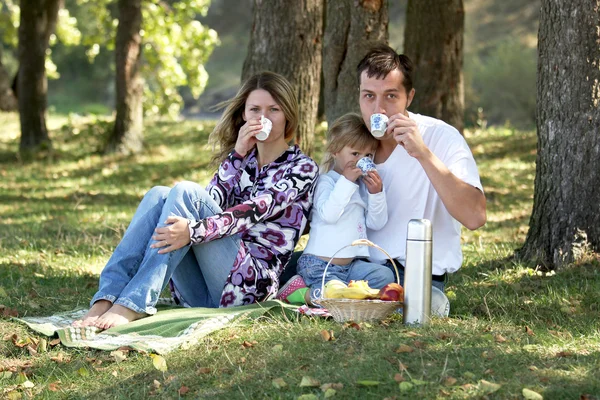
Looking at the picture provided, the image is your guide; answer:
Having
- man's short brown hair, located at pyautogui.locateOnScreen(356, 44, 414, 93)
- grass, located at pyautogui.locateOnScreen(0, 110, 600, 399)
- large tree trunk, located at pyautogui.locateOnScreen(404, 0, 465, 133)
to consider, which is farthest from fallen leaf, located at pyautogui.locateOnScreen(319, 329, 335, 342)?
large tree trunk, located at pyautogui.locateOnScreen(404, 0, 465, 133)

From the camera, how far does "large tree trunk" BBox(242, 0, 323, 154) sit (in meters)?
8.23

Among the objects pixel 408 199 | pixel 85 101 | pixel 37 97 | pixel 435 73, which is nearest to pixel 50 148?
pixel 37 97

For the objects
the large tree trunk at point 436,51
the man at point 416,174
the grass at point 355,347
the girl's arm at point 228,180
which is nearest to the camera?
the grass at point 355,347

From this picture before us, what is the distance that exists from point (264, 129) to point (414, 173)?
942mm

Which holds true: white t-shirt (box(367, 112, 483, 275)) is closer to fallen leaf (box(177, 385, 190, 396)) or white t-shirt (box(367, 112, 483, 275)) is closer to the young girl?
the young girl

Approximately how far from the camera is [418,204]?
5188 mm

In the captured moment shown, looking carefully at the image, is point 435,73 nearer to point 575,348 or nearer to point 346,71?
point 346,71

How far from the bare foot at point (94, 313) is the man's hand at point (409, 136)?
1.92 m

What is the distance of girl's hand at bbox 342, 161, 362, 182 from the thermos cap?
64cm

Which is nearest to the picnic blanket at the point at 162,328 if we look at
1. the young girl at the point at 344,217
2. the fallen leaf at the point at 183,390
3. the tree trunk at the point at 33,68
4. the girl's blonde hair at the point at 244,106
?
the young girl at the point at 344,217

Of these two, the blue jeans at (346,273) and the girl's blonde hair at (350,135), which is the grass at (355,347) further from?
the girl's blonde hair at (350,135)

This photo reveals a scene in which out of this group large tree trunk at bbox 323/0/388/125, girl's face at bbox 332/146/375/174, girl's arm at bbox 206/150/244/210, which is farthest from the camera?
large tree trunk at bbox 323/0/388/125

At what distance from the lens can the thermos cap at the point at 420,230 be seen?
4531mm

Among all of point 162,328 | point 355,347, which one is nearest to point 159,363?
point 162,328
